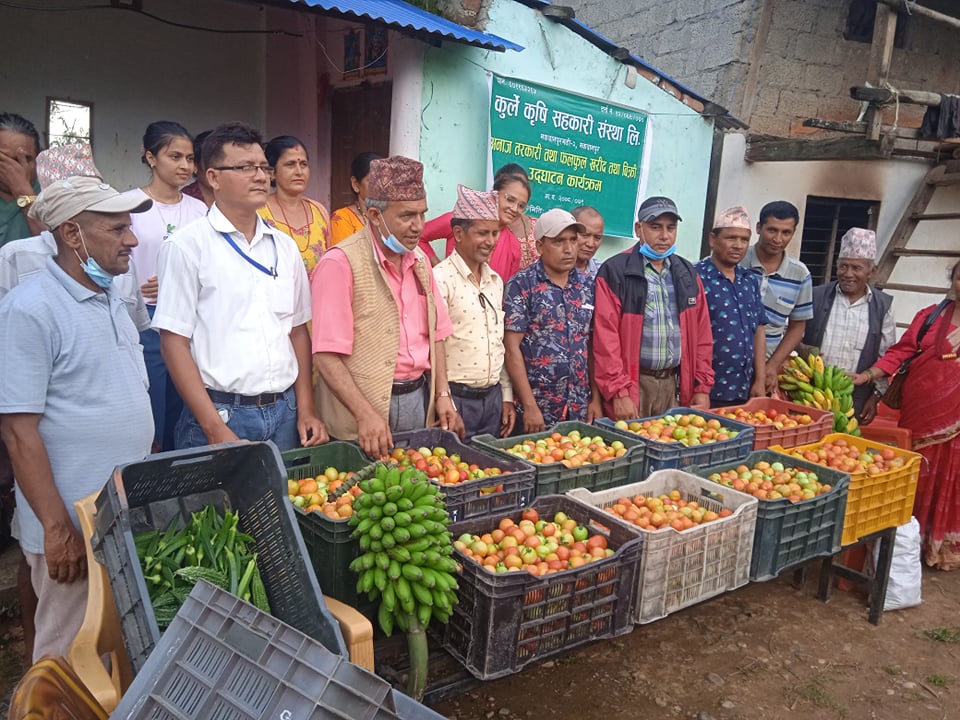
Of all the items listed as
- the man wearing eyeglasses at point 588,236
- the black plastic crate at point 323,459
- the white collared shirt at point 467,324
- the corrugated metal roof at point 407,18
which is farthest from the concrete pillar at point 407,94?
the black plastic crate at point 323,459

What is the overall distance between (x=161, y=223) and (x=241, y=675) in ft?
9.71

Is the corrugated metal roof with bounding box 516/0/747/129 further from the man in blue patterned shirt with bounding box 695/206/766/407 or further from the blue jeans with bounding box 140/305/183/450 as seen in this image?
the blue jeans with bounding box 140/305/183/450

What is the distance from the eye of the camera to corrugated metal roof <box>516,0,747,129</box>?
6.86m

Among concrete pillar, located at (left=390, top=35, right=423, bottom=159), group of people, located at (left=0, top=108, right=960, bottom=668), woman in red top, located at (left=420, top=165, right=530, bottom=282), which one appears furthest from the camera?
concrete pillar, located at (left=390, top=35, right=423, bottom=159)

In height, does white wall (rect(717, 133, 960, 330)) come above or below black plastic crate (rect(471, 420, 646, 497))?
above

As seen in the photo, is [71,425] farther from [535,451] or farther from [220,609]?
[535,451]

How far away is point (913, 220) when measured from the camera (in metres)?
8.40

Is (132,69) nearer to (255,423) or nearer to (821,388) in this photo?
(255,423)

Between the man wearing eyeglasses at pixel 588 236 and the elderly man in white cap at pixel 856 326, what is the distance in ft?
6.67

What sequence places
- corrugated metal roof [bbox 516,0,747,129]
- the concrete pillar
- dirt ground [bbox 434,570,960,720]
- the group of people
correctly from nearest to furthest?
the group of people
dirt ground [bbox 434,570,960,720]
the concrete pillar
corrugated metal roof [bbox 516,0,747,129]

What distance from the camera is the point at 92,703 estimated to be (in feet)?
5.61

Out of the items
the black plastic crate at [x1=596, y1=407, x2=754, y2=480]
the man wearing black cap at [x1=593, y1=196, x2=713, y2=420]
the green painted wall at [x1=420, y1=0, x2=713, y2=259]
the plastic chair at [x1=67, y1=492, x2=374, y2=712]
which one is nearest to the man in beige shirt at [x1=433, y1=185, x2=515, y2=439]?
the black plastic crate at [x1=596, y1=407, x2=754, y2=480]

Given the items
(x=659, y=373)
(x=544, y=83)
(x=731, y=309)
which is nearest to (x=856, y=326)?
(x=731, y=309)

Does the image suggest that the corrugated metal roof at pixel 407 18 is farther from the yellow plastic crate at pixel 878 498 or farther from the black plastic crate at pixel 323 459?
the yellow plastic crate at pixel 878 498
